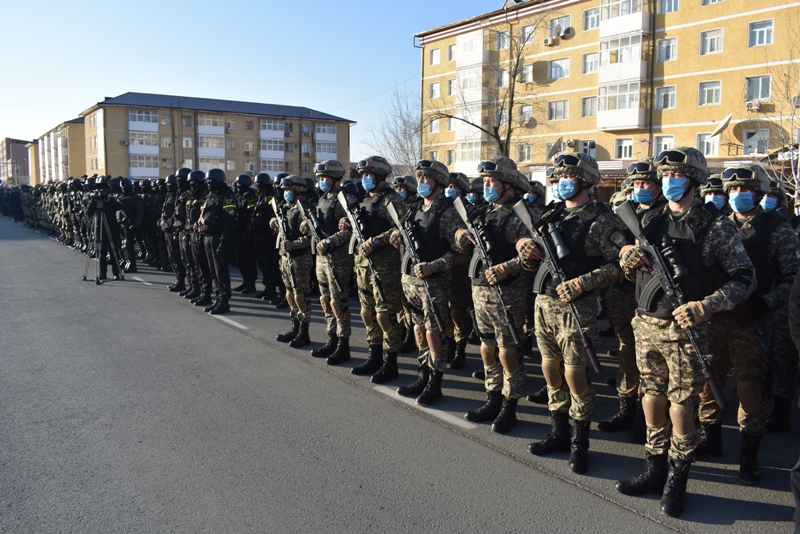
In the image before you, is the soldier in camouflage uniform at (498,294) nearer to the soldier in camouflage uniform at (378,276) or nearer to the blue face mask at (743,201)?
the soldier in camouflage uniform at (378,276)

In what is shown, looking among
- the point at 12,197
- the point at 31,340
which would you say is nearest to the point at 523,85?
the point at 12,197

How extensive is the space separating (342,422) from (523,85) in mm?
37591

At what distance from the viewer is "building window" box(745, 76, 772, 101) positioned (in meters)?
27.8

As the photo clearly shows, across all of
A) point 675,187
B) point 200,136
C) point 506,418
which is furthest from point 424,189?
point 200,136

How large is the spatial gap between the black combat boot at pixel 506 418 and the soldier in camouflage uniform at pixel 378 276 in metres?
1.58

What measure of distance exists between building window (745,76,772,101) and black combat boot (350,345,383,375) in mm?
28326

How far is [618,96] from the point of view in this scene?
110 feet

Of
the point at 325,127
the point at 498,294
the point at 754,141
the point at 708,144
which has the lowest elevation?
the point at 498,294

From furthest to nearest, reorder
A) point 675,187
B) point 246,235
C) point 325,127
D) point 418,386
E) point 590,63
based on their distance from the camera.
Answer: point 325,127 → point 590,63 → point 246,235 → point 418,386 → point 675,187

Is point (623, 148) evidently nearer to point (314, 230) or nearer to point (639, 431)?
point (314, 230)

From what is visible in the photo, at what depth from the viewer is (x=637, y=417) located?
4.81 metres

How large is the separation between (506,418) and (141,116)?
224ft

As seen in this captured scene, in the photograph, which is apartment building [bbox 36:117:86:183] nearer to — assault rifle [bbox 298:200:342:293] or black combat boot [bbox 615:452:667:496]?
assault rifle [bbox 298:200:342:293]

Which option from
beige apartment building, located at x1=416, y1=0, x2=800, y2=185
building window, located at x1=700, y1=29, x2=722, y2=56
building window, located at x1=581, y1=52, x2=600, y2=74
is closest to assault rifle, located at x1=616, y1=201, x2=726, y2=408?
beige apartment building, located at x1=416, y1=0, x2=800, y2=185
